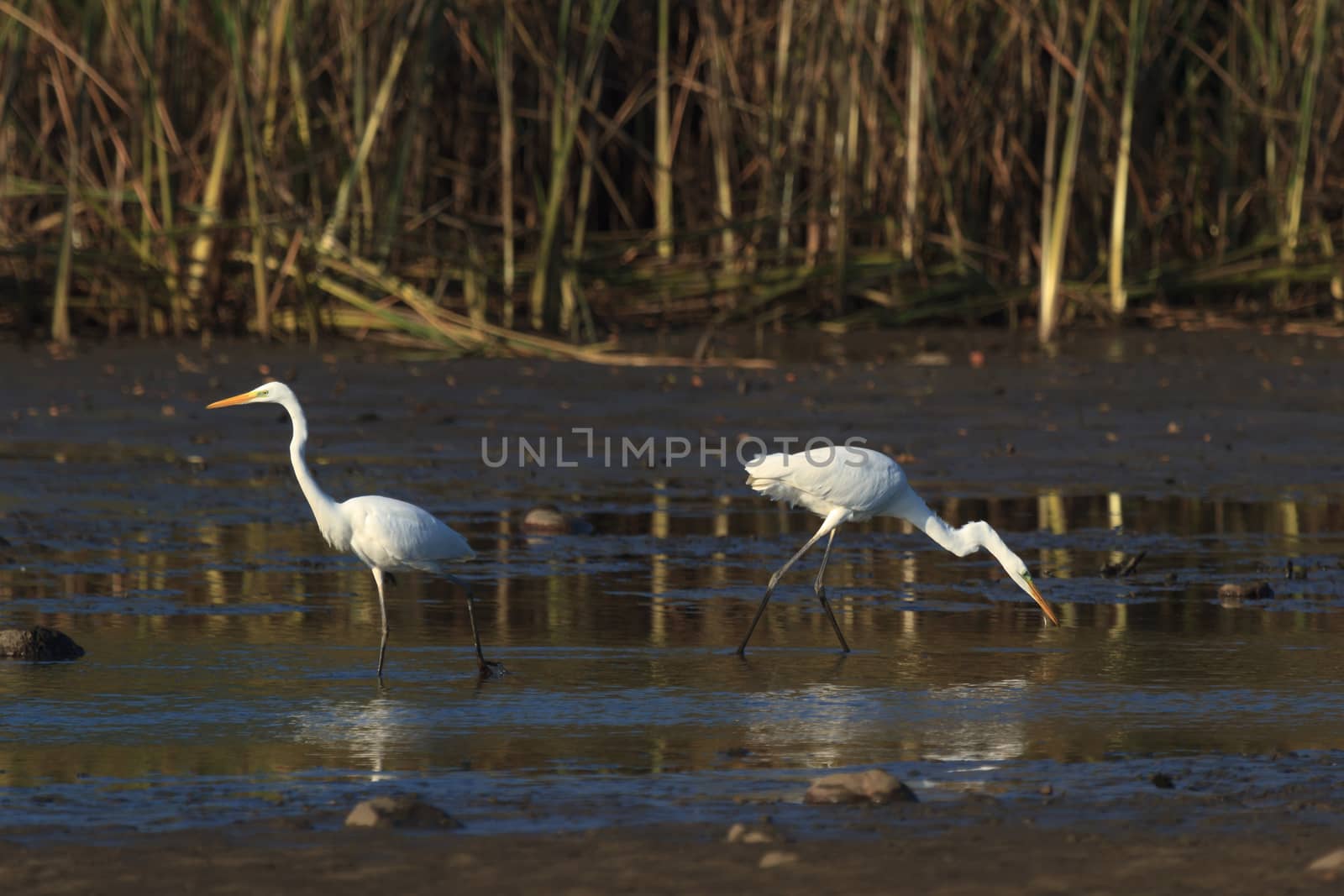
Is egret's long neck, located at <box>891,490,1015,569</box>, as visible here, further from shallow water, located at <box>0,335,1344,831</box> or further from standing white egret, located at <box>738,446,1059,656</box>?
shallow water, located at <box>0,335,1344,831</box>

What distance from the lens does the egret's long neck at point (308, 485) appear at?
6.68 metres

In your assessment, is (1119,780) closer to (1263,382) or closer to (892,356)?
(1263,382)

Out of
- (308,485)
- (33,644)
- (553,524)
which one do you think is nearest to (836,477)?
(308,485)

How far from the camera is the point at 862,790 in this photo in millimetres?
4719

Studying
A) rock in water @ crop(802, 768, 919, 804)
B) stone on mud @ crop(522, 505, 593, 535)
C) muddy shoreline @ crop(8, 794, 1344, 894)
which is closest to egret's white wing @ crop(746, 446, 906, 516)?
stone on mud @ crop(522, 505, 593, 535)

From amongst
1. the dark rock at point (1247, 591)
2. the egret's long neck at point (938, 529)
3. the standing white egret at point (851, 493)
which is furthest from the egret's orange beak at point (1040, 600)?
the dark rock at point (1247, 591)

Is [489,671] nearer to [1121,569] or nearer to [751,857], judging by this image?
[751,857]

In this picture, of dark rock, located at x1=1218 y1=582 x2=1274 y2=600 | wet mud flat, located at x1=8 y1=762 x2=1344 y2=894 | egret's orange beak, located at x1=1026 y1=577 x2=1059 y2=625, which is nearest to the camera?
wet mud flat, located at x1=8 y1=762 x2=1344 y2=894

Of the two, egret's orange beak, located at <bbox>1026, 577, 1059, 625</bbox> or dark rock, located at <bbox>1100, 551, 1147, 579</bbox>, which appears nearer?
egret's orange beak, located at <bbox>1026, 577, 1059, 625</bbox>

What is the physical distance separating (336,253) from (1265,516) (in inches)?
253

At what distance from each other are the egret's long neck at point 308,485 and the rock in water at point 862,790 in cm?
239

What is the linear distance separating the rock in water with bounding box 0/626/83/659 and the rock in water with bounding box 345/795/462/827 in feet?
7.10

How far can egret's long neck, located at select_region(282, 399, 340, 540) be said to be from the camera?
6.68 m

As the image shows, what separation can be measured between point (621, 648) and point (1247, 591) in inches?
91.5
